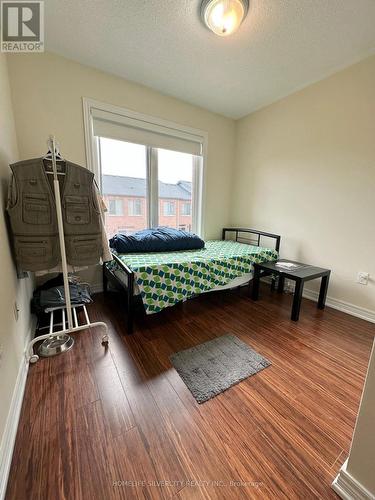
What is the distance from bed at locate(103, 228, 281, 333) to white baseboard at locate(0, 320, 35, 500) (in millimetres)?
744

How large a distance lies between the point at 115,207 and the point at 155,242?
2.54ft

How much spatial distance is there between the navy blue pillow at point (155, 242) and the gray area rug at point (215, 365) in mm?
1153

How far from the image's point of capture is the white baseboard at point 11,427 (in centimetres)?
81

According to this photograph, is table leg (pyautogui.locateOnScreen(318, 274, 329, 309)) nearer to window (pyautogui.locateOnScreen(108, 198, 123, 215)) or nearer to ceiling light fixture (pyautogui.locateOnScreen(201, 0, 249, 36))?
ceiling light fixture (pyautogui.locateOnScreen(201, 0, 249, 36))

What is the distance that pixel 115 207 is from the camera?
264cm

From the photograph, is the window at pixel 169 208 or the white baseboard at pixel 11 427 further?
the window at pixel 169 208

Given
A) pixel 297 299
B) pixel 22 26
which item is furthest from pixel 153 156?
pixel 297 299

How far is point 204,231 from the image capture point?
3.36 metres

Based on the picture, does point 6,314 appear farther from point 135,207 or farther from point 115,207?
point 135,207

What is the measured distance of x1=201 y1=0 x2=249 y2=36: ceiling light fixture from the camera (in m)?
1.44

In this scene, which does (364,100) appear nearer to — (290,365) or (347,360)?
(347,360)

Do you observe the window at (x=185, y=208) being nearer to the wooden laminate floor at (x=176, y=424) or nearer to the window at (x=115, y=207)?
the window at (x=115, y=207)

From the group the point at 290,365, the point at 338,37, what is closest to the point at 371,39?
the point at 338,37

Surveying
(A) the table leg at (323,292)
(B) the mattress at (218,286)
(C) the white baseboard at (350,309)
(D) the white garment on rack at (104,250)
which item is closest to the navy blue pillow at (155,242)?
(B) the mattress at (218,286)
